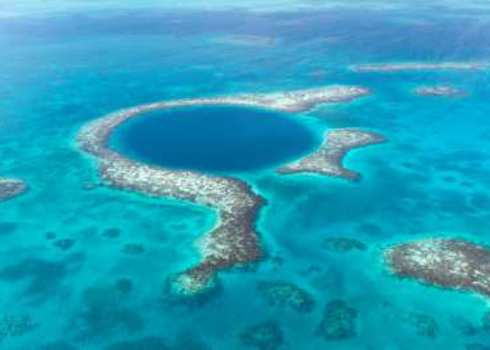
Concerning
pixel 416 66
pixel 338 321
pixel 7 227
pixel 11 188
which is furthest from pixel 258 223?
pixel 416 66

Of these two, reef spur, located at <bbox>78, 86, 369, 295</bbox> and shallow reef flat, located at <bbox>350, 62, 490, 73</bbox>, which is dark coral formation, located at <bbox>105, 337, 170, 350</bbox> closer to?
reef spur, located at <bbox>78, 86, 369, 295</bbox>

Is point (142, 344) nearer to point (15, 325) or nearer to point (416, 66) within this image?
point (15, 325)

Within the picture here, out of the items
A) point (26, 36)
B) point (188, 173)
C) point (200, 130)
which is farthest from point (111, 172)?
point (26, 36)

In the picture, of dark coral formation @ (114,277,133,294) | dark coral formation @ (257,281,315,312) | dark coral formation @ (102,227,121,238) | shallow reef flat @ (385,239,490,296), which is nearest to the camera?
dark coral formation @ (257,281,315,312)

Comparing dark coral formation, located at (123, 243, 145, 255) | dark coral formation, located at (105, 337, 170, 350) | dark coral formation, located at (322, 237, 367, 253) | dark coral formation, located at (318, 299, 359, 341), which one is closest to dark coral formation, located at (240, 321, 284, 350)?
dark coral formation, located at (318, 299, 359, 341)

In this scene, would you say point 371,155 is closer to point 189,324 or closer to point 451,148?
point 451,148

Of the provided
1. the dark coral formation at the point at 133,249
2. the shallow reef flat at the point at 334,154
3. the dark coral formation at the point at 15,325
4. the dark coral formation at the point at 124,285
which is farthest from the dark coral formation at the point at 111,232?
the shallow reef flat at the point at 334,154
